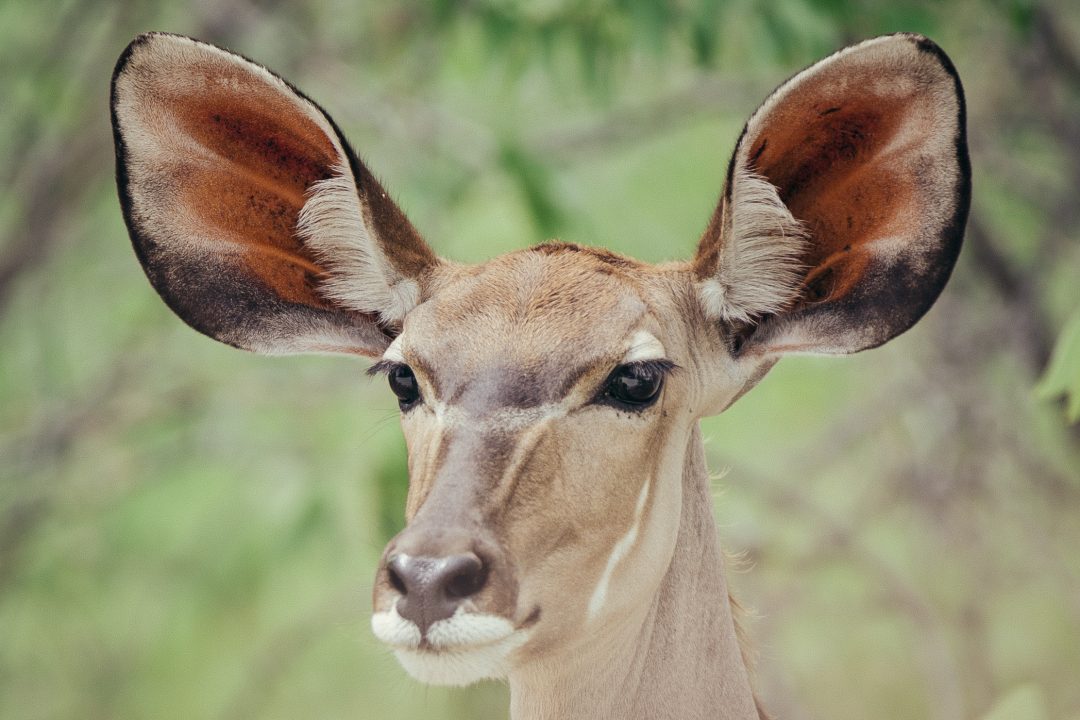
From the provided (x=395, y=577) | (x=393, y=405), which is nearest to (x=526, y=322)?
(x=395, y=577)

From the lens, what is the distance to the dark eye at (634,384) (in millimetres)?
3330

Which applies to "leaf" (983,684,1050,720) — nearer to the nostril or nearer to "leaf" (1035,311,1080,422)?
"leaf" (1035,311,1080,422)

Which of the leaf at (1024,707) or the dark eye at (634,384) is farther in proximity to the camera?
the leaf at (1024,707)

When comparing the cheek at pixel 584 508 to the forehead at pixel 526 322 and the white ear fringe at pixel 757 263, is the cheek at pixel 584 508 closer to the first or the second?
the forehead at pixel 526 322

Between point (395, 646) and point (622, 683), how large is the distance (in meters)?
0.85

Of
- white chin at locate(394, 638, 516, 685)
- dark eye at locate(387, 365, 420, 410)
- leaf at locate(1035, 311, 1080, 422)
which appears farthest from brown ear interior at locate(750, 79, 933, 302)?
white chin at locate(394, 638, 516, 685)

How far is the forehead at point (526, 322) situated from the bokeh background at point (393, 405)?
2248 mm

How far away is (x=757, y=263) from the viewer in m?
3.59

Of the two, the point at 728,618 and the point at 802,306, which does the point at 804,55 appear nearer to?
the point at 802,306

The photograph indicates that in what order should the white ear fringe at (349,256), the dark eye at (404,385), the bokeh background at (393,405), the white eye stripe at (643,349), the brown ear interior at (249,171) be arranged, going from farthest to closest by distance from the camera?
the bokeh background at (393,405) < the white ear fringe at (349,256) < the brown ear interior at (249,171) < the dark eye at (404,385) < the white eye stripe at (643,349)

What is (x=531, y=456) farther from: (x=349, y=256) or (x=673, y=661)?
(x=349, y=256)

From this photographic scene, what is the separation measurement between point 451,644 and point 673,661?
0.93 m

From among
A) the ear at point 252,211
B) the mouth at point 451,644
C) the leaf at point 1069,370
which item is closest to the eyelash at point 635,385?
the ear at point 252,211

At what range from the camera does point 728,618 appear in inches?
147
